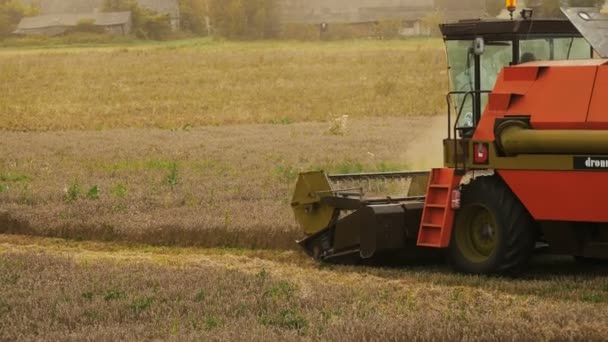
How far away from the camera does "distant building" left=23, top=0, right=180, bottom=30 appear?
5331cm

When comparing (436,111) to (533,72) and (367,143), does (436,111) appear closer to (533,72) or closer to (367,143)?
(367,143)

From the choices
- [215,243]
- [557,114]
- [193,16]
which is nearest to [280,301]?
[557,114]

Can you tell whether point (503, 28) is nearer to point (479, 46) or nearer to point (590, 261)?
point (479, 46)

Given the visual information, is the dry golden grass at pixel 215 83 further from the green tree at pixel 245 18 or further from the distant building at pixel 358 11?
the distant building at pixel 358 11

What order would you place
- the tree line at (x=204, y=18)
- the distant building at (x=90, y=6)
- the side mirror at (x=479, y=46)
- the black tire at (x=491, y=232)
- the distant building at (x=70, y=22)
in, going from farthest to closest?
the distant building at (x=90, y=6) → the distant building at (x=70, y=22) → the tree line at (x=204, y=18) → the side mirror at (x=479, y=46) → the black tire at (x=491, y=232)

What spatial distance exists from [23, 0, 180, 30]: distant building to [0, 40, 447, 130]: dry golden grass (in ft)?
5.38

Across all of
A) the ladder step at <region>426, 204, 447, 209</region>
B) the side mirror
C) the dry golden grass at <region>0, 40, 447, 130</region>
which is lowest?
the dry golden grass at <region>0, 40, 447, 130</region>

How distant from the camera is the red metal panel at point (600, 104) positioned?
9.76 m

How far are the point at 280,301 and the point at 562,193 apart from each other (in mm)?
2532

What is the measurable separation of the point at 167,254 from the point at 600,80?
186 inches

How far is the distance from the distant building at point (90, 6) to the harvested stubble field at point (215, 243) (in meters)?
19.1

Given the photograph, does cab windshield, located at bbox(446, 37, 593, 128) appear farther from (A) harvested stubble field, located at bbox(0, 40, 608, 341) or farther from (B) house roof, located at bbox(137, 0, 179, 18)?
(B) house roof, located at bbox(137, 0, 179, 18)

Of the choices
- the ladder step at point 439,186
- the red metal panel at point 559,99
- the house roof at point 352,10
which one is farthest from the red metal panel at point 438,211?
the house roof at point 352,10

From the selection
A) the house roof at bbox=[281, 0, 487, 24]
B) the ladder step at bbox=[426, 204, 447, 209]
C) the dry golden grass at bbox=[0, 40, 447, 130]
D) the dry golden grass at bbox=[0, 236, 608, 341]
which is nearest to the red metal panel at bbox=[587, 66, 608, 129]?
the dry golden grass at bbox=[0, 236, 608, 341]
